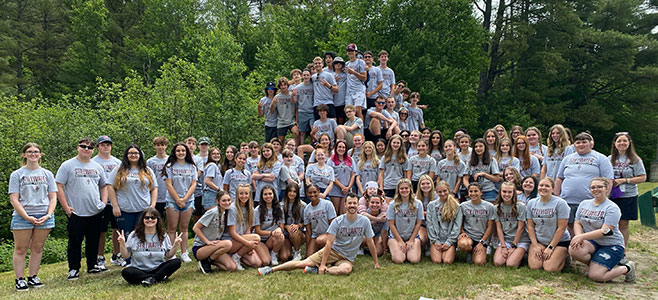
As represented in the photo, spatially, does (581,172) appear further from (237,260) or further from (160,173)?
(160,173)

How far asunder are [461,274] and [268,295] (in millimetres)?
2862

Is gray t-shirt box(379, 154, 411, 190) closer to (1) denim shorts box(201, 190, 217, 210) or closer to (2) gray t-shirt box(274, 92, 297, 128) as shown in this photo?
(1) denim shorts box(201, 190, 217, 210)

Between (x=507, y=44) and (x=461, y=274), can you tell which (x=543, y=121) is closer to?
(x=507, y=44)

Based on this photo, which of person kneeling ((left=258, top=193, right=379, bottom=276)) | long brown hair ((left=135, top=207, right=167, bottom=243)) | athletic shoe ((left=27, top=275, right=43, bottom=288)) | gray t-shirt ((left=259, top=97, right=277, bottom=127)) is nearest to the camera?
long brown hair ((left=135, top=207, right=167, bottom=243))

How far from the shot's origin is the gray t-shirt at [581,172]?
285 inches

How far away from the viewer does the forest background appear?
2169 centimetres

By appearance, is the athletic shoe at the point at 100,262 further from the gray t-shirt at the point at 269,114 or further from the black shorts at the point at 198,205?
the gray t-shirt at the point at 269,114

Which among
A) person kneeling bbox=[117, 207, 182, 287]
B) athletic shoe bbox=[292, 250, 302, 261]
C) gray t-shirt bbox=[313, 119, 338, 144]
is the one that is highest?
gray t-shirt bbox=[313, 119, 338, 144]

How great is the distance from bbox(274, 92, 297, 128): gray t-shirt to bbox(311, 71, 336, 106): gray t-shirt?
2.53 feet

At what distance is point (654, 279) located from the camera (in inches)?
272

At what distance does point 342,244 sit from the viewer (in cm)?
736

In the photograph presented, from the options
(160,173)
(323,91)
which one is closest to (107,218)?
(160,173)

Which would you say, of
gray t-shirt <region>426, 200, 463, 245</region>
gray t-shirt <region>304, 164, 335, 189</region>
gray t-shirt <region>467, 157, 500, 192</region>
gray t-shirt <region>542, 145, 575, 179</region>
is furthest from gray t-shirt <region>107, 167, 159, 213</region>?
gray t-shirt <region>542, 145, 575, 179</region>

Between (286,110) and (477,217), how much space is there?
597 cm
